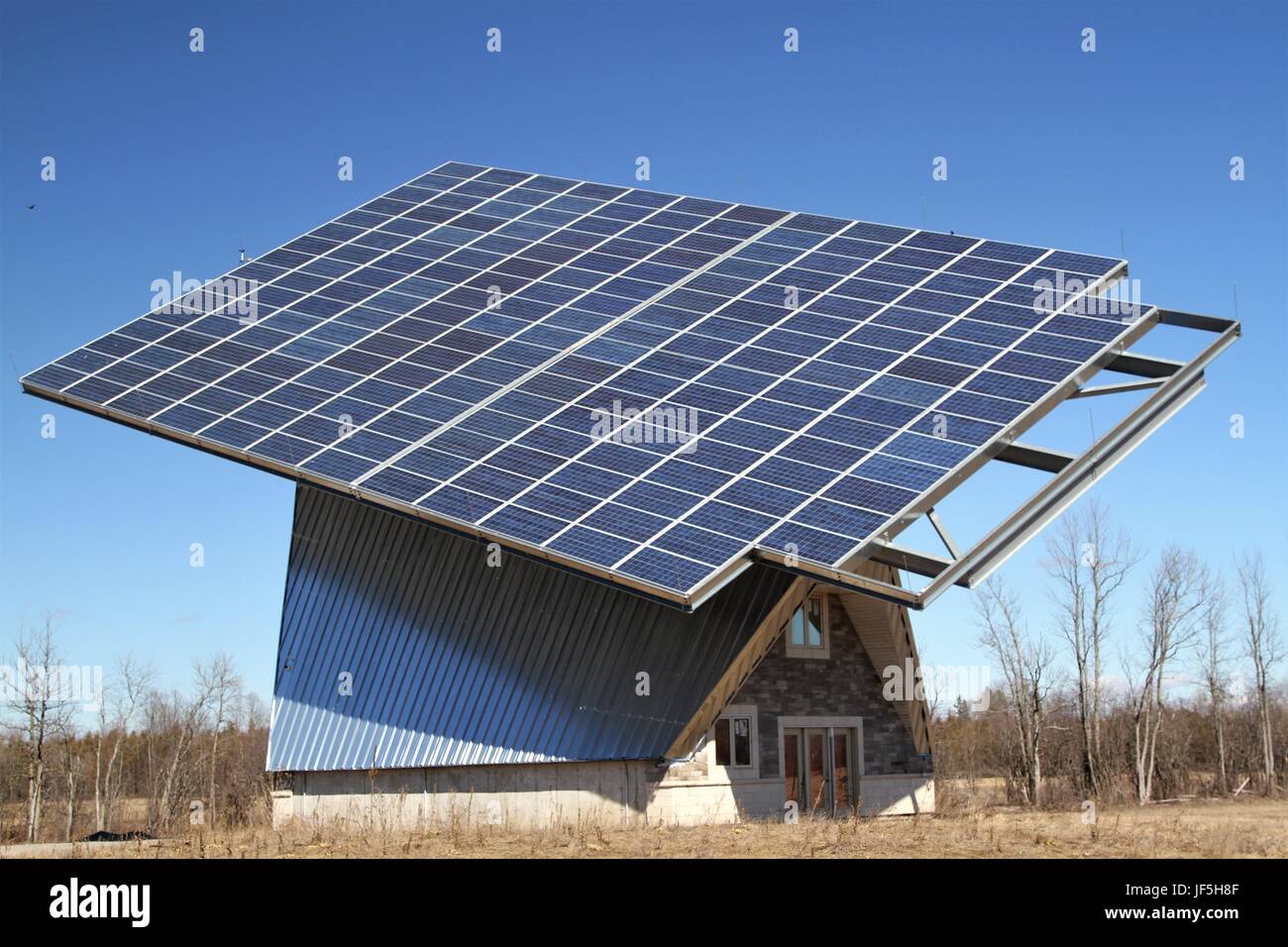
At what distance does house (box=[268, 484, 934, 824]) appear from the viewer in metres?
26.8

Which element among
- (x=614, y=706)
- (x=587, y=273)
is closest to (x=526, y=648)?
(x=614, y=706)

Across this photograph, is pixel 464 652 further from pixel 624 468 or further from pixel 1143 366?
pixel 1143 366

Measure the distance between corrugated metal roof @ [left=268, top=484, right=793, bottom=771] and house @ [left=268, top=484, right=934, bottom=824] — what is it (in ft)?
0.15

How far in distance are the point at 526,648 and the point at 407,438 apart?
5427 mm

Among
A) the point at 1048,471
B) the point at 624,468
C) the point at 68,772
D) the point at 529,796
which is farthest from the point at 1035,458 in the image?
the point at 68,772

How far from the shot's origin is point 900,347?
26.7 meters

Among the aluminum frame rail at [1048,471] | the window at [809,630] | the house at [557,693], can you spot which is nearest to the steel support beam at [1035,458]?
the aluminum frame rail at [1048,471]

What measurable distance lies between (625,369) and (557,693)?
725 cm

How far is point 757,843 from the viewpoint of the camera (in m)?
21.3

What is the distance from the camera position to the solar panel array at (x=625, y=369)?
923 inches

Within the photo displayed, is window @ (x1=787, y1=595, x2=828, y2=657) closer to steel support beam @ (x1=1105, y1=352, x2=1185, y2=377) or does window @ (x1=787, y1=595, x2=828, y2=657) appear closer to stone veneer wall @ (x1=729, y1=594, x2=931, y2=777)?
stone veneer wall @ (x1=729, y1=594, x2=931, y2=777)

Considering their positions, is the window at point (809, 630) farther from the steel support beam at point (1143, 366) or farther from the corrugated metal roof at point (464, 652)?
the steel support beam at point (1143, 366)

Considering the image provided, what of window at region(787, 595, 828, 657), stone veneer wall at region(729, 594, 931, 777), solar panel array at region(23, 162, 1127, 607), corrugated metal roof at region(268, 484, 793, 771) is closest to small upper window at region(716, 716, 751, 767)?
stone veneer wall at region(729, 594, 931, 777)
